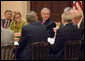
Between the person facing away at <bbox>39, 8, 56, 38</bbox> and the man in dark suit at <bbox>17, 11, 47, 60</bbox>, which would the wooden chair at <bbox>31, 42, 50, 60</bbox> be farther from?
the person facing away at <bbox>39, 8, 56, 38</bbox>

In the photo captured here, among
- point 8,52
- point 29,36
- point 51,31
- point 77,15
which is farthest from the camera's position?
point 51,31

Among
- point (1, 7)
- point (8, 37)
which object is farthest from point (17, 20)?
point (1, 7)

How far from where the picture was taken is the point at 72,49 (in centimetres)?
476

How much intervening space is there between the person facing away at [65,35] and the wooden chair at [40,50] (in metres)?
0.22

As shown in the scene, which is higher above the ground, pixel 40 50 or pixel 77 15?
pixel 77 15

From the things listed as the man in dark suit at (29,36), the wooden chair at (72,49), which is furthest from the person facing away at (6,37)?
the wooden chair at (72,49)

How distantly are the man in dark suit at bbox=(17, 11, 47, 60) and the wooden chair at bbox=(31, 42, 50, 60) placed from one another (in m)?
0.13

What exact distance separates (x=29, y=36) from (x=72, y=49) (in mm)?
736


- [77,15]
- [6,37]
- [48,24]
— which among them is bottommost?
[6,37]

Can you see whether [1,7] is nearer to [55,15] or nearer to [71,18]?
[55,15]

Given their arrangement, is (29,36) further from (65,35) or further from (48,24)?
(48,24)

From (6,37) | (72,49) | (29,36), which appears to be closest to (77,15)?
(72,49)

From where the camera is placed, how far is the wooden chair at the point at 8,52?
4.50 m

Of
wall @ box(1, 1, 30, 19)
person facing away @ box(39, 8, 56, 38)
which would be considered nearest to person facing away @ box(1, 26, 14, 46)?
person facing away @ box(39, 8, 56, 38)
